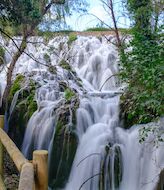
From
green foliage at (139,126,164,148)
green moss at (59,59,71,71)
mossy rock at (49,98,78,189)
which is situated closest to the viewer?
green foliage at (139,126,164,148)

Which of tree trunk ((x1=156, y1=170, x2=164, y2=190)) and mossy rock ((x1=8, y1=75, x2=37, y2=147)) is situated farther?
mossy rock ((x1=8, y1=75, x2=37, y2=147))

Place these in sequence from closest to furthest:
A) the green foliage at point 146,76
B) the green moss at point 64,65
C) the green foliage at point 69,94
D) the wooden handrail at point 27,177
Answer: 1. the wooden handrail at point 27,177
2. the green foliage at point 146,76
3. the green foliage at point 69,94
4. the green moss at point 64,65

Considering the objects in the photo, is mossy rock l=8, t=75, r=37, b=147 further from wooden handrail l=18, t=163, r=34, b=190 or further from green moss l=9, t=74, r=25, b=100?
wooden handrail l=18, t=163, r=34, b=190

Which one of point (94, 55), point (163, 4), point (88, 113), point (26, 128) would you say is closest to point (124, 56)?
point (163, 4)

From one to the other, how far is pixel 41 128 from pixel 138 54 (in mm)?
3135

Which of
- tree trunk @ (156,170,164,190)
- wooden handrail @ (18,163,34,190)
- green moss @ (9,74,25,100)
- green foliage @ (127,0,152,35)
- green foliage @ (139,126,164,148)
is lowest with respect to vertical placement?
tree trunk @ (156,170,164,190)

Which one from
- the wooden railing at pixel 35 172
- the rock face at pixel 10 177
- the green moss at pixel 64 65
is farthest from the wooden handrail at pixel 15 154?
the green moss at pixel 64 65

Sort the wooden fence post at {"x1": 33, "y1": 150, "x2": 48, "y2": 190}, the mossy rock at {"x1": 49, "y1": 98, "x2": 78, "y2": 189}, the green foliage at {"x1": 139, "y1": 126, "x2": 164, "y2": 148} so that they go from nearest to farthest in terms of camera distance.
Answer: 1. the wooden fence post at {"x1": 33, "y1": 150, "x2": 48, "y2": 190}
2. the green foliage at {"x1": 139, "y1": 126, "x2": 164, "y2": 148}
3. the mossy rock at {"x1": 49, "y1": 98, "x2": 78, "y2": 189}

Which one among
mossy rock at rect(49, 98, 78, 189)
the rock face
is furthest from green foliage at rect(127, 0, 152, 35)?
the rock face

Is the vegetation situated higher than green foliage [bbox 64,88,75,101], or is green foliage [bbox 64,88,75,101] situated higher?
the vegetation

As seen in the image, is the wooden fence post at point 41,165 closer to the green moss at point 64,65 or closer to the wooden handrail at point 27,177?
the wooden handrail at point 27,177

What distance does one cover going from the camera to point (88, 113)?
7.32m

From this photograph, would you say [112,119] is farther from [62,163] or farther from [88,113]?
[62,163]

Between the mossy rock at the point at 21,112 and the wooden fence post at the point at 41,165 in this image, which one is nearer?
the wooden fence post at the point at 41,165
